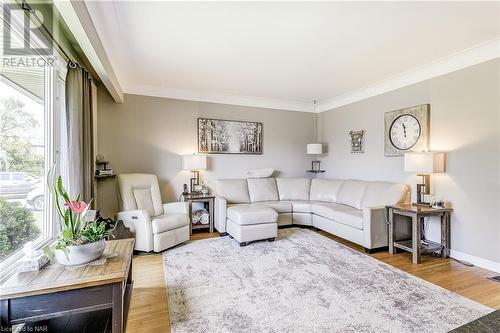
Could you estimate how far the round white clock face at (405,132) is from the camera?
363cm

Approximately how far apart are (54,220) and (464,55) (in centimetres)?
492

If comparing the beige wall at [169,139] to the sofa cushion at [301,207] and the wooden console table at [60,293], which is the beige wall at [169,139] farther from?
the wooden console table at [60,293]

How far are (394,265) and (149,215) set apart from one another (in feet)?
10.3

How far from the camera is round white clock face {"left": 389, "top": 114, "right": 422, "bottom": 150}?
363 cm

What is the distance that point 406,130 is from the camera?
148 inches

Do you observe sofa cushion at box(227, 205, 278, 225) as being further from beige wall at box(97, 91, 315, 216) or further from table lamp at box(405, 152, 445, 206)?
table lamp at box(405, 152, 445, 206)

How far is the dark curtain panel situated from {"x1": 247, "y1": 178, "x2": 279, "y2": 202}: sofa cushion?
→ 9.01 ft

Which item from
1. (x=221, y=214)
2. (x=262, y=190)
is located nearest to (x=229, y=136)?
(x=262, y=190)

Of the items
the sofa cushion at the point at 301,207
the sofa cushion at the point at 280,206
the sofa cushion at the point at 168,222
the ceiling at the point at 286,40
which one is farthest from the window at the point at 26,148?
the sofa cushion at the point at 301,207

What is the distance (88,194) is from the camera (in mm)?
2957

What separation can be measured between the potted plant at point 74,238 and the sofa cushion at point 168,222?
156 centimetres

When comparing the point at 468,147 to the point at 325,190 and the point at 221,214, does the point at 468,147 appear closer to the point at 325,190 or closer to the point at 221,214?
the point at 325,190

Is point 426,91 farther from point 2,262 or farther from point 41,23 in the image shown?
point 2,262

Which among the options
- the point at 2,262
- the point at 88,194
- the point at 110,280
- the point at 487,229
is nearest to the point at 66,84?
the point at 88,194
